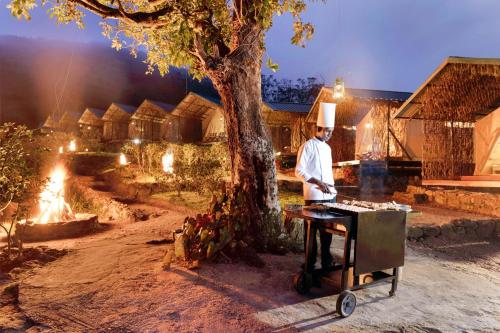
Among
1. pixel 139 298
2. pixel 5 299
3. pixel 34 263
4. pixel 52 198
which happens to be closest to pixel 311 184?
pixel 139 298

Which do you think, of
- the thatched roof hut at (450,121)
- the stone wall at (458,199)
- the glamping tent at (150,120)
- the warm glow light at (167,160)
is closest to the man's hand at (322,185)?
the stone wall at (458,199)

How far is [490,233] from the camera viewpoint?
8750 mm

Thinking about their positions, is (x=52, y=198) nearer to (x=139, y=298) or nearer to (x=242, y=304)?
(x=139, y=298)

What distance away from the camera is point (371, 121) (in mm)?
17734

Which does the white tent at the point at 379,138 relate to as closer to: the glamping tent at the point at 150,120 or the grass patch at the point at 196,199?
the grass patch at the point at 196,199

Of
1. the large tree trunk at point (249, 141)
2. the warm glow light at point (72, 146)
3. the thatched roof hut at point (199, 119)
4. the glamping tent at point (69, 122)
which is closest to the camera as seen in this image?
the large tree trunk at point (249, 141)

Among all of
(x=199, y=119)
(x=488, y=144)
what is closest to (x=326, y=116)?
(x=488, y=144)

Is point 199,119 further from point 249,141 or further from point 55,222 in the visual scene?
point 249,141

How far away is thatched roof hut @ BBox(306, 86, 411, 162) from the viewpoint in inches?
641

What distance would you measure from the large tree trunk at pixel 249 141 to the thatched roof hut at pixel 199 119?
59.0ft

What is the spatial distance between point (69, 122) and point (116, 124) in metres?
6.84

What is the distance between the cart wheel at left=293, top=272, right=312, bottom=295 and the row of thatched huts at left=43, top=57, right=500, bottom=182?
15.0 feet

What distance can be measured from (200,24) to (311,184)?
3.53 m

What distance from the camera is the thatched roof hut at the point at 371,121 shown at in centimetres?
1627
